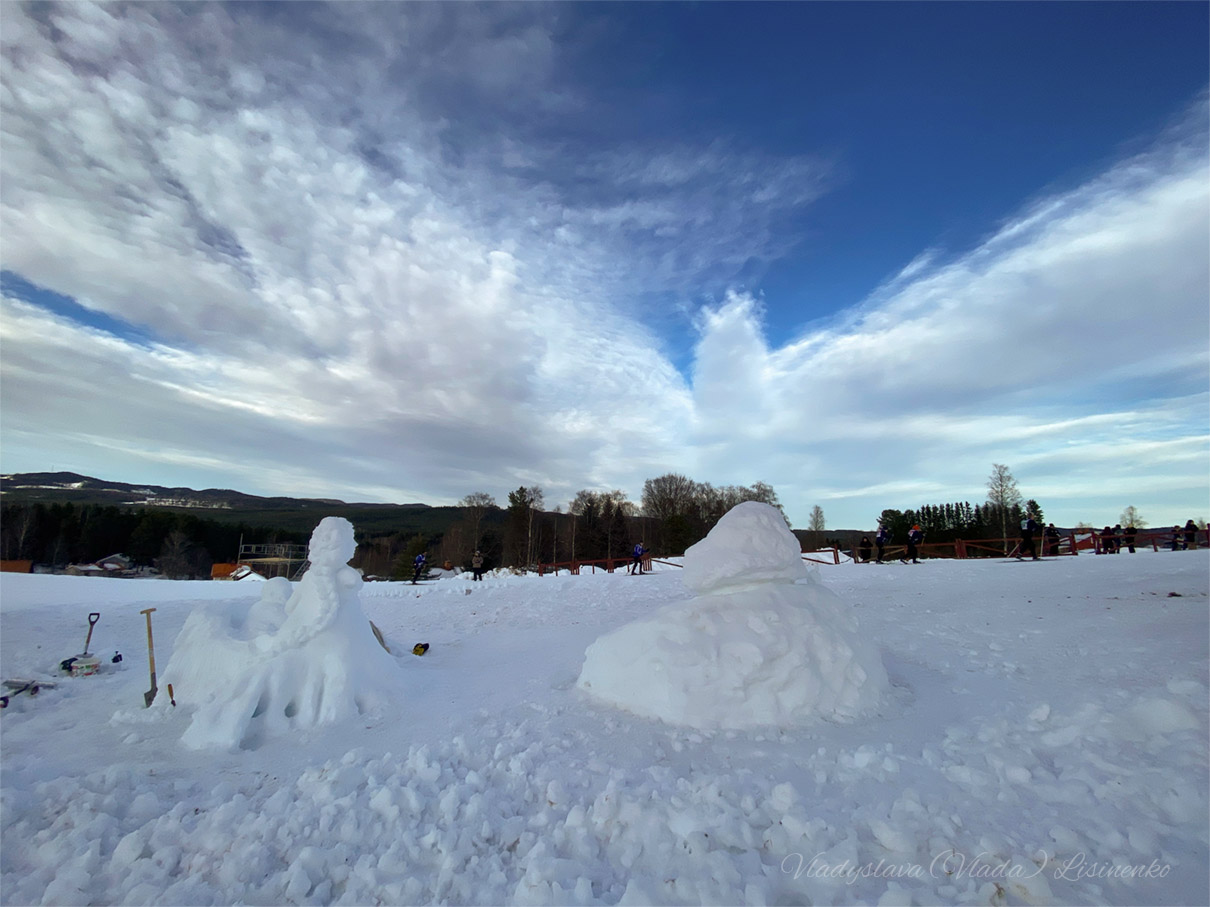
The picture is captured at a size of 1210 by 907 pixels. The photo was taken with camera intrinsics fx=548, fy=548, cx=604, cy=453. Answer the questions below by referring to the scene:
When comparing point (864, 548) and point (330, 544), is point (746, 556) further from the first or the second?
point (864, 548)

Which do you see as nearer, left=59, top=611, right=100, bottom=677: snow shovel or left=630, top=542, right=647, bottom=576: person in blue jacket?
left=59, top=611, right=100, bottom=677: snow shovel

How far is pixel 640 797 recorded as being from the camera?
473 cm

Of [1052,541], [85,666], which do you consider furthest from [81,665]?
[1052,541]

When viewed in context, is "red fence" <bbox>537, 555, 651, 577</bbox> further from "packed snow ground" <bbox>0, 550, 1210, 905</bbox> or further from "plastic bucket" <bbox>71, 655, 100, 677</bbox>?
"packed snow ground" <bbox>0, 550, 1210, 905</bbox>

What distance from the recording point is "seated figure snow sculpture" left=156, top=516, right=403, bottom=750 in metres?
6.57

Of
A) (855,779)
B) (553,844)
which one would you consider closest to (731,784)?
(855,779)

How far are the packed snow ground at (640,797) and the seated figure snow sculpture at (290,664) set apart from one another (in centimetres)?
31

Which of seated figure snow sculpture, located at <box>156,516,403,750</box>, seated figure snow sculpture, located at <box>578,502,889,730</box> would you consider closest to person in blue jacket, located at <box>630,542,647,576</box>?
seated figure snow sculpture, located at <box>578,502,889,730</box>

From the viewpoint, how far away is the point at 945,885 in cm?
364

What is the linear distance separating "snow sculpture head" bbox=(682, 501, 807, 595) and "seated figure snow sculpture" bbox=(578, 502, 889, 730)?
1cm

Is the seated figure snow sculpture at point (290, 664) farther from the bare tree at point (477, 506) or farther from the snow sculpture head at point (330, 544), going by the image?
the bare tree at point (477, 506)

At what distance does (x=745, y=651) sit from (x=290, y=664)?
577cm

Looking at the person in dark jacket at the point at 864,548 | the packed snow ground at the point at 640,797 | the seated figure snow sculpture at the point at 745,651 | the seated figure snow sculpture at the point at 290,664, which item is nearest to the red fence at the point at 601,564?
the person in dark jacket at the point at 864,548

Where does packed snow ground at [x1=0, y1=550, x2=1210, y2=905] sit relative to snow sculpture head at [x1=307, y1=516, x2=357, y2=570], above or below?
below
